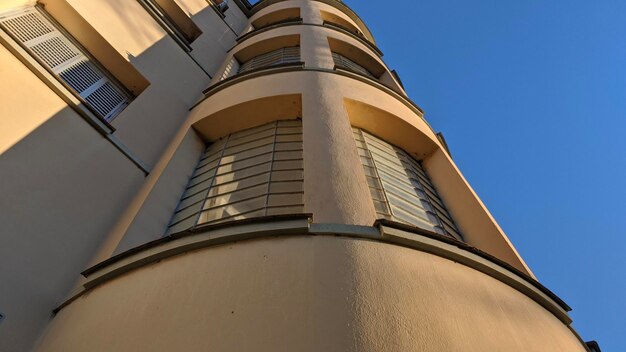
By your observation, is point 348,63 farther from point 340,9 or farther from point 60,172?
point 60,172

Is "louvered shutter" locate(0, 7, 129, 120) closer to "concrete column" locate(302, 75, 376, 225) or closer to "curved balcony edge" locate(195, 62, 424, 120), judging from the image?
"curved balcony edge" locate(195, 62, 424, 120)

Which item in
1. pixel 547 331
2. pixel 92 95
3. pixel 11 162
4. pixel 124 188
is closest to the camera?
pixel 547 331

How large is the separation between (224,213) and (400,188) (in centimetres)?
234

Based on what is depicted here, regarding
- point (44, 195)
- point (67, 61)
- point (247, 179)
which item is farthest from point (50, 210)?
point (67, 61)

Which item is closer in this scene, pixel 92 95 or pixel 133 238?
pixel 133 238

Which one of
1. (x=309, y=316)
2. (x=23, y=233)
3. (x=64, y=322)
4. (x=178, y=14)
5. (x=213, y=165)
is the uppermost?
(x=178, y=14)

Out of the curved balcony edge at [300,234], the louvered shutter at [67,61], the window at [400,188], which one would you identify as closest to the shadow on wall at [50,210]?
the curved balcony edge at [300,234]

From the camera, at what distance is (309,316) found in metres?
2.59

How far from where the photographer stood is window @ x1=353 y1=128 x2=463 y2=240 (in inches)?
193

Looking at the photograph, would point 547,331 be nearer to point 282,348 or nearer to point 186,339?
point 282,348

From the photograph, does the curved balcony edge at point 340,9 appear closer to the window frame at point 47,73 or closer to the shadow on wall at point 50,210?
the window frame at point 47,73

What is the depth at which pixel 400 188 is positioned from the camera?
18.1ft

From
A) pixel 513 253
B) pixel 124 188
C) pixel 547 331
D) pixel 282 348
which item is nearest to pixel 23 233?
pixel 124 188

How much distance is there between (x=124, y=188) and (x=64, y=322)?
96.2 inches
